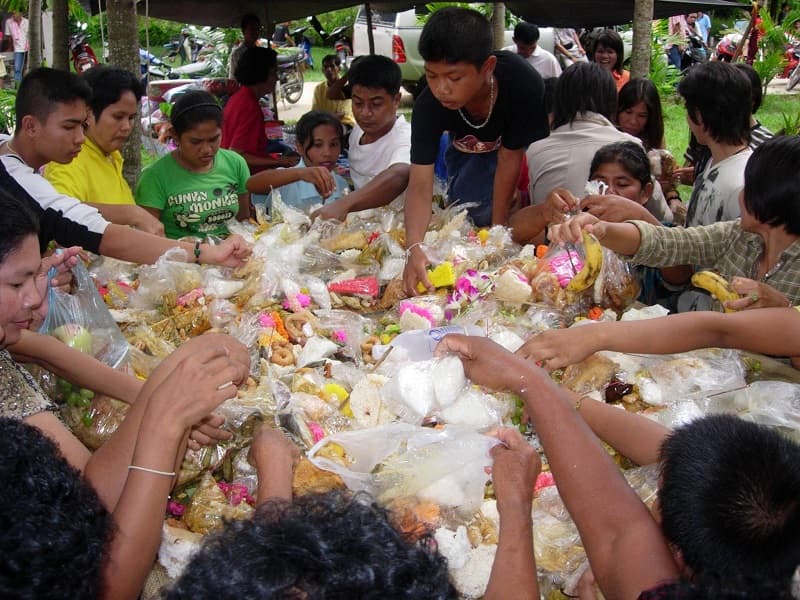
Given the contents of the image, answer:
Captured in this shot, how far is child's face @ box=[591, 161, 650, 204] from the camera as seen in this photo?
3242 mm

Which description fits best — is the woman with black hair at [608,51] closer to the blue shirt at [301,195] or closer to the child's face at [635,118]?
the child's face at [635,118]

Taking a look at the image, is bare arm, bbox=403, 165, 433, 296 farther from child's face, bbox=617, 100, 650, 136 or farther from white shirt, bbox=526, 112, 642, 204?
child's face, bbox=617, 100, 650, 136

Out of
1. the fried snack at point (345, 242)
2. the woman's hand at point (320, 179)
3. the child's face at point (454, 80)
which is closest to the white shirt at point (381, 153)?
the woman's hand at point (320, 179)

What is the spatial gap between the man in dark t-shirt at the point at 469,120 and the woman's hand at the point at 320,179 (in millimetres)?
627

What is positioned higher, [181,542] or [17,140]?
[17,140]

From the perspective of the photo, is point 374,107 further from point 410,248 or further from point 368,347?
point 368,347

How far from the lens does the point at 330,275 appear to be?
3025mm

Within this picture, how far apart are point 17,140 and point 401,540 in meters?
2.58

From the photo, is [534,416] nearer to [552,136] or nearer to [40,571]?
[40,571]

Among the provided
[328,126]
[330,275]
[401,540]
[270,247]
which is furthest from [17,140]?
[401,540]

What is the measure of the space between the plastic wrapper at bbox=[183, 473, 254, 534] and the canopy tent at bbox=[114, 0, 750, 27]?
18.5ft

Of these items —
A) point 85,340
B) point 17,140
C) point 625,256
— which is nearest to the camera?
point 85,340

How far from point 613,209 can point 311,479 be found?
1.67 meters

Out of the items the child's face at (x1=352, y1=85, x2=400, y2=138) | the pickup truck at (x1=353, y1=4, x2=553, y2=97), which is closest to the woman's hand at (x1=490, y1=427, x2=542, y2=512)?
the child's face at (x1=352, y1=85, x2=400, y2=138)
